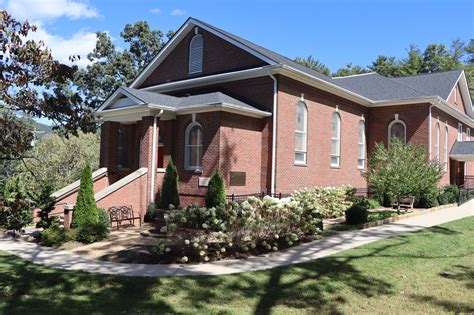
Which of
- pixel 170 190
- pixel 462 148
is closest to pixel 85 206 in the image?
pixel 170 190

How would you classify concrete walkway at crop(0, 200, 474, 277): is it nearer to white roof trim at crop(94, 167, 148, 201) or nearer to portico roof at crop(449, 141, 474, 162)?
white roof trim at crop(94, 167, 148, 201)

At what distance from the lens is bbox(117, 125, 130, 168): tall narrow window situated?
21016mm

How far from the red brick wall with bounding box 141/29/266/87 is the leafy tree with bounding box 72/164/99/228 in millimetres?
8830

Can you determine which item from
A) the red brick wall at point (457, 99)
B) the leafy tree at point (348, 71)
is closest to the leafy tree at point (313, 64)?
the leafy tree at point (348, 71)

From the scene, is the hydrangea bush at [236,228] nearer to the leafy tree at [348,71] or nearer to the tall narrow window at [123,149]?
the tall narrow window at [123,149]

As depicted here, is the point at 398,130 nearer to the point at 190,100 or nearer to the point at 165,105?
the point at 190,100

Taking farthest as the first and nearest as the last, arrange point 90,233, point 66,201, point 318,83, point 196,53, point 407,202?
point 196,53, point 407,202, point 318,83, point 66,201, point 90,233

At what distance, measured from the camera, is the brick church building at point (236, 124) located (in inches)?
656

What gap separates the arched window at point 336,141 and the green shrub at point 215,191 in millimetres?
8709

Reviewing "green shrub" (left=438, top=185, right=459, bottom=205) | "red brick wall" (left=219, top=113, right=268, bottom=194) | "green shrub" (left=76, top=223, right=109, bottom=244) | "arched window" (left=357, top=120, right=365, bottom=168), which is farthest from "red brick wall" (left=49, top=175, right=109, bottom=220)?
"green shrub" (left=438, top=185, right=459, bottom=205)

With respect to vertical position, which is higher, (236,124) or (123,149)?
(236,124)

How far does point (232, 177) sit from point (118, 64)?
28.3 meters

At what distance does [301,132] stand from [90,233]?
10.6m

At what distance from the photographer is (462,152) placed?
28.0m
